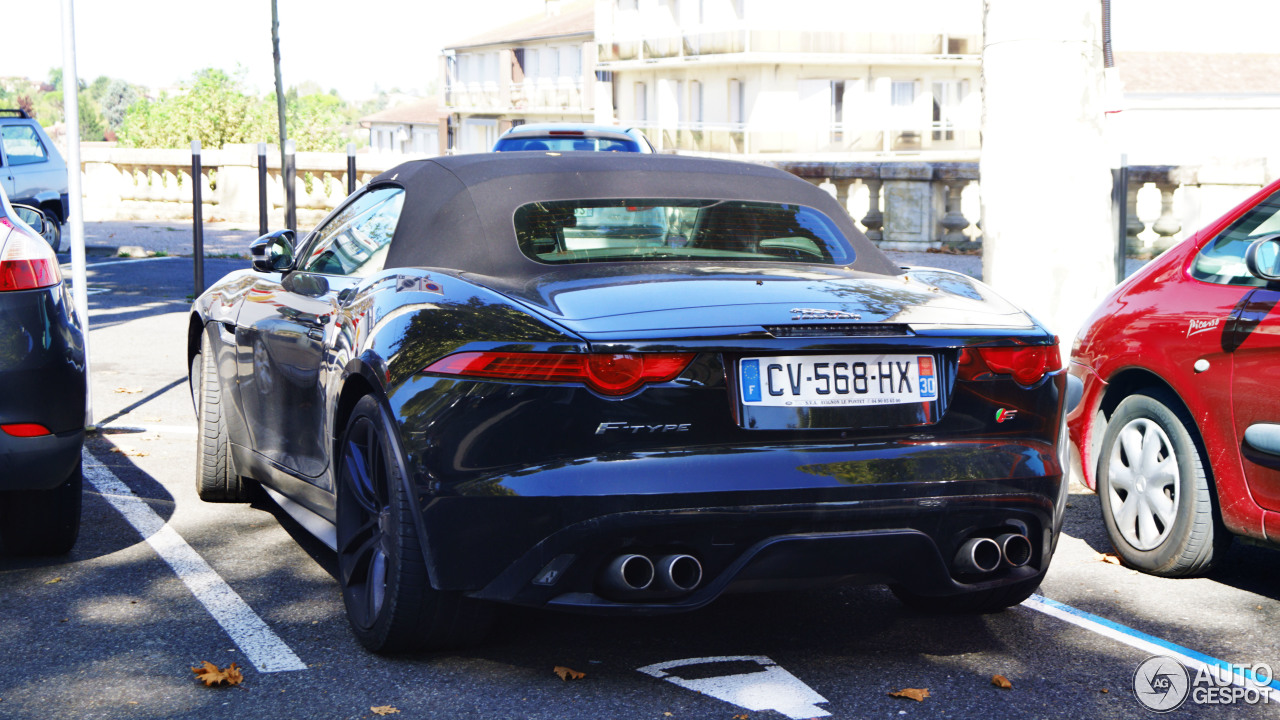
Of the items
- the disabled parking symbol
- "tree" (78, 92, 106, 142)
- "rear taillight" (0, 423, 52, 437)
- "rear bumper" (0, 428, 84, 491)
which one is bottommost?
the disabled parking symbol

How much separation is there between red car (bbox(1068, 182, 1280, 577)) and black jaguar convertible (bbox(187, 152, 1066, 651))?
36.1 inches

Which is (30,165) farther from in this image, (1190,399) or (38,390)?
(1190,399)

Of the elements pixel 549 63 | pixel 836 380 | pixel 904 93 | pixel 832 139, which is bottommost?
pixel 836 380

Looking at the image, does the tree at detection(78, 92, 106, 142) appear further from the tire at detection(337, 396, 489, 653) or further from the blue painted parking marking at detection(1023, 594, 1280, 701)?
the blue painted parking marking at detection(1023, 594, 1280, 701)

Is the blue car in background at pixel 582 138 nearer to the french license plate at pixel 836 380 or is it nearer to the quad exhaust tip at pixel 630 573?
the french license plate at pixel 836 380

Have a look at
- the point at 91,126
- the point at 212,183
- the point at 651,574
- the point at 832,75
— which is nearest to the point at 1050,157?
the point at 651,574

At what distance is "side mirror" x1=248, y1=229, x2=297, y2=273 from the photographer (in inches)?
216

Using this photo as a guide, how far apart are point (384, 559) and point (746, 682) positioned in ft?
3.53

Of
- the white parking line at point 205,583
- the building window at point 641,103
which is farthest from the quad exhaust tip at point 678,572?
the building window at point 641,103

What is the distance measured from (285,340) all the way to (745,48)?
51.1 metres

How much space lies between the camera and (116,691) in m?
3.85

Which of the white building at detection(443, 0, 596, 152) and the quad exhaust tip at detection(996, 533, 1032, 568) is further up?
the white building at detection(443, 0, 596, 152)

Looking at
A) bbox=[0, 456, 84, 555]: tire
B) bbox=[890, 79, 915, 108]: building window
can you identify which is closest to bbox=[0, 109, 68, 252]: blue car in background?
bbox=[0, 456, 84, 555]: tire

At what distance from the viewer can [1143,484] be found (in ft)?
17.5
